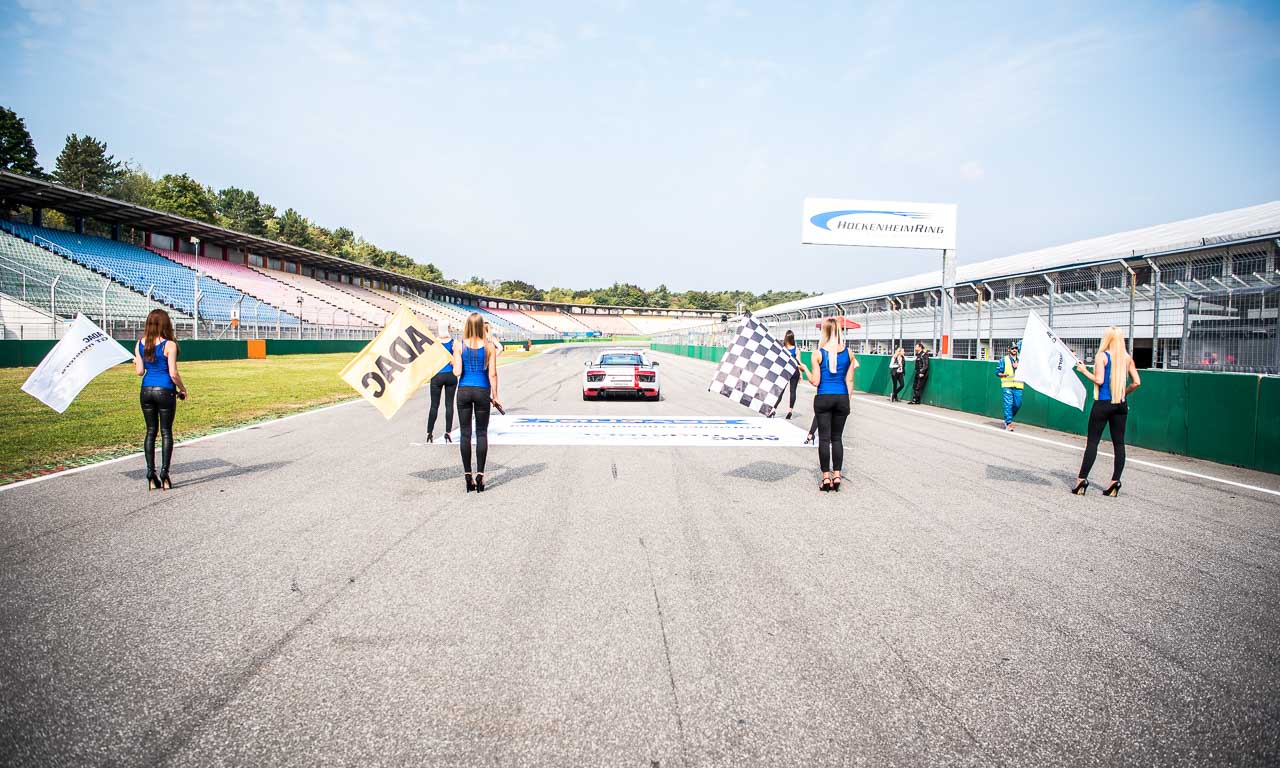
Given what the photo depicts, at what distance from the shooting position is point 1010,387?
1133 cm

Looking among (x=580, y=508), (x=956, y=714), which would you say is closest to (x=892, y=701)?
(x=956, y=714)

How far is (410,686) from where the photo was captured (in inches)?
104

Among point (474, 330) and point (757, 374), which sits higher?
point (474, 330)

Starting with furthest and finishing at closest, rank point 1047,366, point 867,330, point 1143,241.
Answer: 1. point 1143,241
2. point 867,330
3. point 1047,366

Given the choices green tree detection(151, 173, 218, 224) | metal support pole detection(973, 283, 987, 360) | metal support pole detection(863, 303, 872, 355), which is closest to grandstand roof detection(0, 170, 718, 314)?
green tree detection(151, 173, 218, 224)

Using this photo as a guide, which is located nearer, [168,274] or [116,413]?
[116,413]

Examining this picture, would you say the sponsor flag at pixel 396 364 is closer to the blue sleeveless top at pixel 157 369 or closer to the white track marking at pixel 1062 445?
the blue sleeveless top at pixel 157 369

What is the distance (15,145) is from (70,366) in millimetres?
76884

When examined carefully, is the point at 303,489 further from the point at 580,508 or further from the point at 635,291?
the point at 635,291

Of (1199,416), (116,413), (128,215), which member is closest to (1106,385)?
(1199,416)

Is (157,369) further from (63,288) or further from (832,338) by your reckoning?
(63,288)

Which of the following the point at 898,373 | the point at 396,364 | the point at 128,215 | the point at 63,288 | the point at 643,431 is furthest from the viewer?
the point at 128,215

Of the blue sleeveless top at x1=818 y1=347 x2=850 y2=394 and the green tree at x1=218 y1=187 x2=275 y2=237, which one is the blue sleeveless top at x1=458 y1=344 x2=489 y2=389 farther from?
the green tree at x1=218 y1=187 x2=275 y2=237

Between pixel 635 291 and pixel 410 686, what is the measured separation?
164 metres
